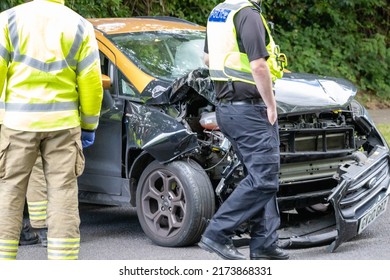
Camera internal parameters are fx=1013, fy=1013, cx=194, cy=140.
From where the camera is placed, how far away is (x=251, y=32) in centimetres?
620

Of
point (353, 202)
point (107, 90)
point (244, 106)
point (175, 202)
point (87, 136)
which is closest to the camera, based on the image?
point (87, 136)

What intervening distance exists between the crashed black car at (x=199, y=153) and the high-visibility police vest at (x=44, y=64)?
5.40 feet

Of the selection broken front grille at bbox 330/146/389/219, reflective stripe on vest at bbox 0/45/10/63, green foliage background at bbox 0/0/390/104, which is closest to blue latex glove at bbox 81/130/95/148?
reflective stripe on vest at bbox 0/45/10/63

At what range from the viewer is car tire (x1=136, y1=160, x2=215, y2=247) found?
23.1 ft

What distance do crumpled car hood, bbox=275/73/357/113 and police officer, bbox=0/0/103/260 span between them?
1955mm

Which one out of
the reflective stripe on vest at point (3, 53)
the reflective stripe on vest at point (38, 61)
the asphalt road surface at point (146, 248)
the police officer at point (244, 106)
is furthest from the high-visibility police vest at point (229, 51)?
the reflective stripe on vest at point (3, 53)

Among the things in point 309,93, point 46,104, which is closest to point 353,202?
point 309,93

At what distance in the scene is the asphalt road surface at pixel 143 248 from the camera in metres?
6.99

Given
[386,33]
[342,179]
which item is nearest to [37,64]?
[342,179]

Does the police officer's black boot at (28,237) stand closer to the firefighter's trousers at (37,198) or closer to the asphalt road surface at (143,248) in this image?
the asphalt road surface at (143,248)

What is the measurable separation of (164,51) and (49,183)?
279cm

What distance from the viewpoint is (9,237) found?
5602 mm

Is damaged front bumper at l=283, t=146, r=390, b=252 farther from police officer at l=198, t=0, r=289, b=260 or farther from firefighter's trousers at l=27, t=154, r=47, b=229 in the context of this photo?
firefighter's trousers at l=27, t=154, r=47, b=229

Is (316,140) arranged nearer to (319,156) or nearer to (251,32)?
(319,156)
